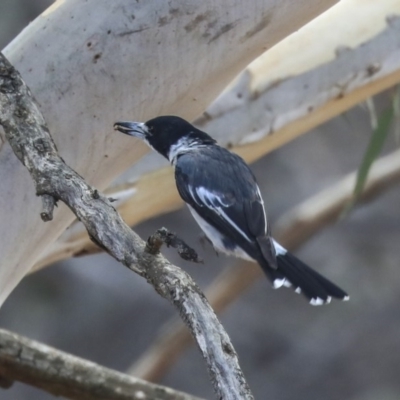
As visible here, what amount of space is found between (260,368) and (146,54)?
293cm

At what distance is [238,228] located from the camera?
4.54 ft

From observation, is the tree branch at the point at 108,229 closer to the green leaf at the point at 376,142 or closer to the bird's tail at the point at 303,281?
the bird's tail at the point at 303,281

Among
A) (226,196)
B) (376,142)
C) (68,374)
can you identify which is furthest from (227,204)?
(376,142)

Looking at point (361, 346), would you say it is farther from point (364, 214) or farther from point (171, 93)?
point (171, 93)

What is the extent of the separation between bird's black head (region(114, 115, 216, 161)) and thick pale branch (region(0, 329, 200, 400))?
0.42 metres

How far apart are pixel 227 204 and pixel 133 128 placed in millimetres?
208

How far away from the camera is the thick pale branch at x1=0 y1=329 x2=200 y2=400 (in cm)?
153

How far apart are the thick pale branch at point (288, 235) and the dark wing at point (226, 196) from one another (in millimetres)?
1057

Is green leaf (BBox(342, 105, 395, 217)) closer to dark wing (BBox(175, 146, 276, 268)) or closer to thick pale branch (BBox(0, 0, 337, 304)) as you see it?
dark wing (BBox(175, 146, 276, 268))

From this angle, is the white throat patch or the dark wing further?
the white throat patch

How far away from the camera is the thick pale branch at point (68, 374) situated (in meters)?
1.53

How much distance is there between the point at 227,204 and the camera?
4.70ft

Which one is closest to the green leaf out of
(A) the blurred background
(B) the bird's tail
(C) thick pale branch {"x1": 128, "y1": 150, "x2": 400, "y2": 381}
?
(C) thick pale branch {"x1": 128, "y1": 150, "x2": 400, "y2": 381}

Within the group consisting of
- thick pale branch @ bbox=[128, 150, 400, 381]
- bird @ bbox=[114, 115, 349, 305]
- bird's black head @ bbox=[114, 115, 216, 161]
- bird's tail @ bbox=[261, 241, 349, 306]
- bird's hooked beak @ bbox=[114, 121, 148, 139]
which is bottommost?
thick pale branch @ bbox=[128, 150, 400, 381]
